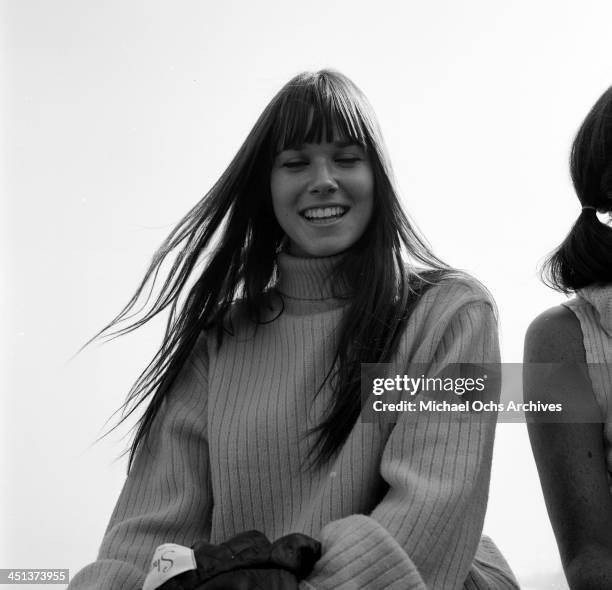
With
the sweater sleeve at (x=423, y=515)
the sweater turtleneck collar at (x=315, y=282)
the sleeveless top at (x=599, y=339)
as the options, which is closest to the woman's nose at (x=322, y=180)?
the sweater turtleneck collar at (x=315, y=282)

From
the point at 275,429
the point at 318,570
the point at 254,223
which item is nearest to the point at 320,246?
the point at 254,223

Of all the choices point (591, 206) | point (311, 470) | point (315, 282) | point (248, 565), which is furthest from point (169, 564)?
point (591, 206)

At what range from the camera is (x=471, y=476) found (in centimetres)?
157

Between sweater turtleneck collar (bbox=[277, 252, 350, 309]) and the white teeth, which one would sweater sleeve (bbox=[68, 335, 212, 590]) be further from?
the white teeth

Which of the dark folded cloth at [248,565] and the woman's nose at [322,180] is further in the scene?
the woman's nose at [322,180]

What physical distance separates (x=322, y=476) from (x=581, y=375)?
0.50m

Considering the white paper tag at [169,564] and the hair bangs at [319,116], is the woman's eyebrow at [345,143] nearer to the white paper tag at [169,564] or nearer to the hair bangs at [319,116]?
the hair bangs at [319,116]

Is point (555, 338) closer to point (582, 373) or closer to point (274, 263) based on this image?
point (582, 373)

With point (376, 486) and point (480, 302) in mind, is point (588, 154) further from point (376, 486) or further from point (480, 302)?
point (376, 486)

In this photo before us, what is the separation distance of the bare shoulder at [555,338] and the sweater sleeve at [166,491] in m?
0.63

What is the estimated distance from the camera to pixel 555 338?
1854 mm

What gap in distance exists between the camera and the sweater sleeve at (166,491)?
5.70 ft

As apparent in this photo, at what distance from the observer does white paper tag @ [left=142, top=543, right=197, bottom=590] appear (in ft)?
4.68

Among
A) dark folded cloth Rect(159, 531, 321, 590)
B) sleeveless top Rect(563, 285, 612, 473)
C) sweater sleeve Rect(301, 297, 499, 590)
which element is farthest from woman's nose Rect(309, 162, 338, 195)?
dark folded cloth Rect(159, 531, 321, 590)
